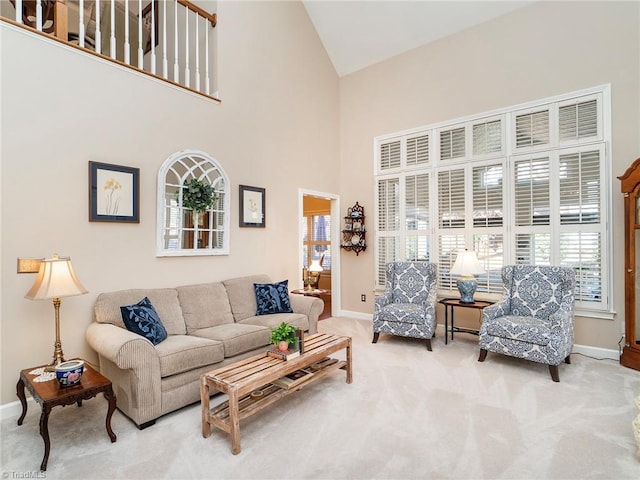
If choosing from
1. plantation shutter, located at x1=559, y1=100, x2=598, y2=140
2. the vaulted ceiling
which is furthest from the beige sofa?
the vaulted ceiling

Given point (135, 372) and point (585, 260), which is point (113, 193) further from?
point (585, 260)

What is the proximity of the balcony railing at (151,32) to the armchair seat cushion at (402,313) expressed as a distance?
3291 mm

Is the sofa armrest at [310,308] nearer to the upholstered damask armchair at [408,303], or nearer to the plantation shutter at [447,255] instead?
the upholstered damask armchair at [408,303]

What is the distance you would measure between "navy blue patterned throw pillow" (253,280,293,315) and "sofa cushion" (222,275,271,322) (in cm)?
7

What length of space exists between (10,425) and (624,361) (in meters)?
5.38

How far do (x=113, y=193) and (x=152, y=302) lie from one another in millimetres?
1070

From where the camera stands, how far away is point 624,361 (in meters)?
3.55

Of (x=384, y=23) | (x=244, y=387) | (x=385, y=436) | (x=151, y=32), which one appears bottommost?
(x=385, y=436)

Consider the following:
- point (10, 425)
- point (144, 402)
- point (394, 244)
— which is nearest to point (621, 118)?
point (394, 244)

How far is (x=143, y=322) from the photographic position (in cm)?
285

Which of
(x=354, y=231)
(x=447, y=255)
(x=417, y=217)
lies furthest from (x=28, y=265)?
(x=447, y=255)

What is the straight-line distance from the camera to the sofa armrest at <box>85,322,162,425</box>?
2373 millimetres

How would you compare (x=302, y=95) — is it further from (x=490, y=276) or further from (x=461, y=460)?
(x=461, y=460)

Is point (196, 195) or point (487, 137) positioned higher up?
point (487, 137)
